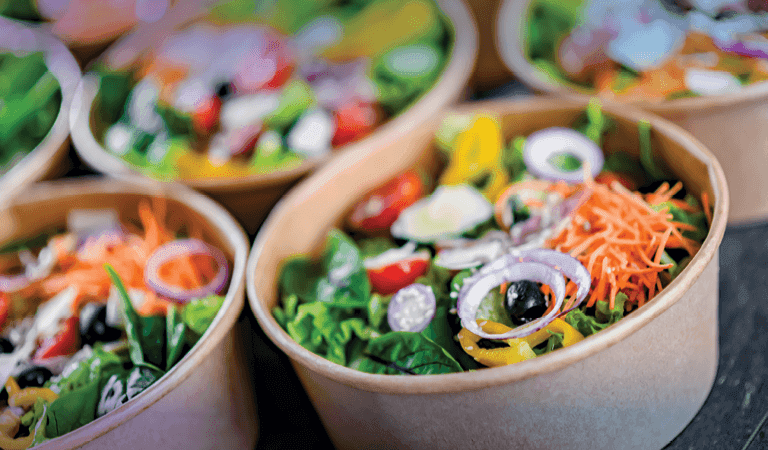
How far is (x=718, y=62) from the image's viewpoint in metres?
1.56

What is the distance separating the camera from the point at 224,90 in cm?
195

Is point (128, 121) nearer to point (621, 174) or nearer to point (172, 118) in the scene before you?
point (172, 118)

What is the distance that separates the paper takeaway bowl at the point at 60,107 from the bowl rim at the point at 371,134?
6 centimetres

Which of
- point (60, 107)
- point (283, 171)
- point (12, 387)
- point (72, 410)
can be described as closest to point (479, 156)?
point (283, 171)

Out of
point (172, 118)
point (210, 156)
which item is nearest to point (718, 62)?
point (210, 156)

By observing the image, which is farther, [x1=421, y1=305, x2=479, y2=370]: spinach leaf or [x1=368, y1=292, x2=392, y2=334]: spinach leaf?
[x1=368, y1=292, x2=392, y2=334]: spinach leaf

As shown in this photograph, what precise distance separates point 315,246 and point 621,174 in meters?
0.78

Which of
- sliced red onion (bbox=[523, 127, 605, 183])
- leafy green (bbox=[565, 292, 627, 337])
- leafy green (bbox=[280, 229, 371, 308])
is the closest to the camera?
leafy green (bbox=[565, 292, 627, 337])

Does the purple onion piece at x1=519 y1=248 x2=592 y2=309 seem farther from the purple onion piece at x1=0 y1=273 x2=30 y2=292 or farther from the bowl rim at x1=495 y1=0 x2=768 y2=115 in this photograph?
the purple onion piece at x1=0 y1=273 x2=30 y2=292

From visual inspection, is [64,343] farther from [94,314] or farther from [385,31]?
[385,31]

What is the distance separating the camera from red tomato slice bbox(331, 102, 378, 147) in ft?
5.67

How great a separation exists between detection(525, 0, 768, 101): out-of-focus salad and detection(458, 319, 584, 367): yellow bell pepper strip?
0.77 meters

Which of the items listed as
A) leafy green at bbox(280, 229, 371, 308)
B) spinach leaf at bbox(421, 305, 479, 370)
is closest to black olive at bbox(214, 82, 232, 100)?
leafy green at bbox(280, 229, 371, 308)

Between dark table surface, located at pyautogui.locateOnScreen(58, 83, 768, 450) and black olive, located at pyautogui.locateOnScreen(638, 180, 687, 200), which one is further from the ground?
black olive, located at pyautogui.locateOnScreen(638, 180, 687, 200)
